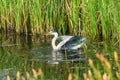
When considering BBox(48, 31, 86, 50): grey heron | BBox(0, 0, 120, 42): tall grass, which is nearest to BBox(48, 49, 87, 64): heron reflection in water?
BBox(48, 31, 86, 50): grey heron

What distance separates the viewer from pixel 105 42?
10.1m

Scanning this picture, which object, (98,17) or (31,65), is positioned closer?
(31,65)

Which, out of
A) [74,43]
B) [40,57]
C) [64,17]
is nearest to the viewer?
[40,57]

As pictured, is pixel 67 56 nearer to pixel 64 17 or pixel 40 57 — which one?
pixel 40 57

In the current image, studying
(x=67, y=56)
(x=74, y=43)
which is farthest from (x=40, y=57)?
(x=74, y=43)

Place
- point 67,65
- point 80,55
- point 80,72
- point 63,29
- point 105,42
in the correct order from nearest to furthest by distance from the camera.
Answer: point 80,72
point 67,65
point 80,55
point 105,42
point 63,29

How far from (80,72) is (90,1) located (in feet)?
8.72

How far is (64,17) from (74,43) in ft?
3.22

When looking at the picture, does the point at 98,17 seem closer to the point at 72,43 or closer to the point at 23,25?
the point at 72,43

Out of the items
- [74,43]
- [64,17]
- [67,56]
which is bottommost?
[67,56]

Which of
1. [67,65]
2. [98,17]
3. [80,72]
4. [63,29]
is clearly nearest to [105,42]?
[98,17]

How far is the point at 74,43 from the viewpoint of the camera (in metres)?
10.2

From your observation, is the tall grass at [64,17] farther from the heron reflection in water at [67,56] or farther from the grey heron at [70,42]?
the heron reflection in water at [67,56]

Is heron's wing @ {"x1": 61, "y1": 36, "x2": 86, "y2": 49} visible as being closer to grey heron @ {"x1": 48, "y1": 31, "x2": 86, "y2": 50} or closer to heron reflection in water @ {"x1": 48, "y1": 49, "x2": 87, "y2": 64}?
grey heron @ {"x1": 48, "y1": 31, "x2": 86, "y2": 50}
